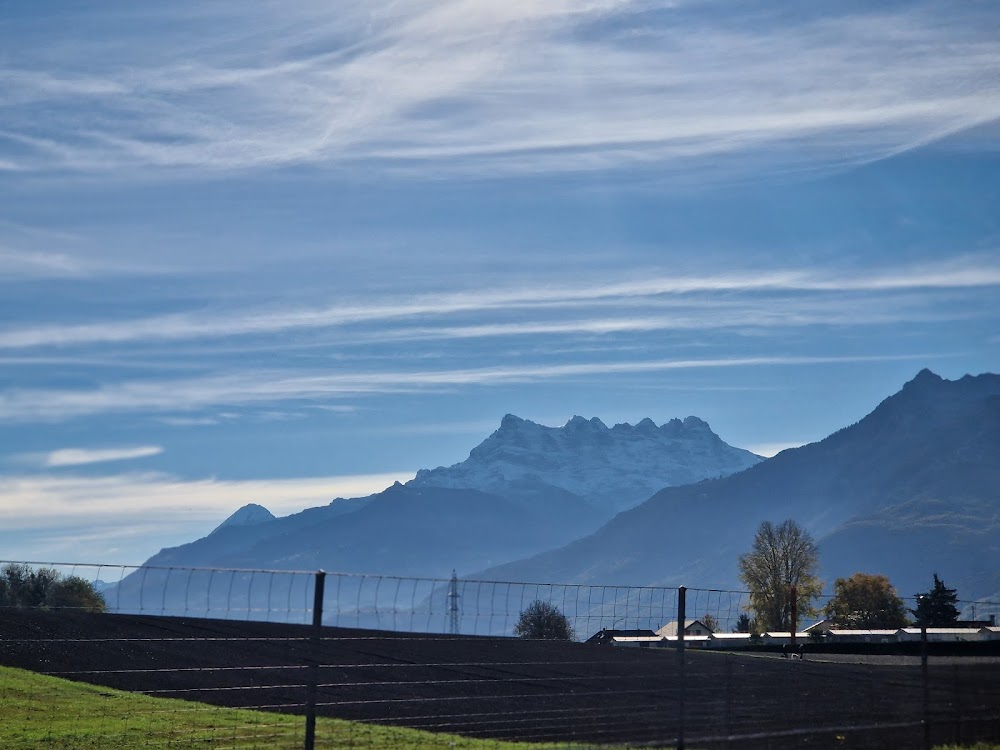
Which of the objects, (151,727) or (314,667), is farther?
(151,727)

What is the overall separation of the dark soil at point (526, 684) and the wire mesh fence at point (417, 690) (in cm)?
6

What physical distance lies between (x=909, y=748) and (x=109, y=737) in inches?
534

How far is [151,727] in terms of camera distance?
77.4 feet

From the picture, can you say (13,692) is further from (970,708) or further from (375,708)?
(970,708)

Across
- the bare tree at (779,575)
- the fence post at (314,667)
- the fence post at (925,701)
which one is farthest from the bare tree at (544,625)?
the fence post at (314,667)

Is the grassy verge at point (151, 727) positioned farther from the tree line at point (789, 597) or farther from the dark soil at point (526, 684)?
the tree line at point (789, 597)

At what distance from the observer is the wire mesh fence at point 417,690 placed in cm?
1697

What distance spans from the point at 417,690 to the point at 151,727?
9.07 metres

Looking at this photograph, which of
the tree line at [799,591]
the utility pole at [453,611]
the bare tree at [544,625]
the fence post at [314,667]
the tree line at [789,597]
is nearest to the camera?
the fence post at [314,667]

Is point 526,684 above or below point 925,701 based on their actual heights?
below

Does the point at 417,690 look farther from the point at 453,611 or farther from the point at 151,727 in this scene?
the point at 151,727

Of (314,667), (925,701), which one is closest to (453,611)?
(925,701)

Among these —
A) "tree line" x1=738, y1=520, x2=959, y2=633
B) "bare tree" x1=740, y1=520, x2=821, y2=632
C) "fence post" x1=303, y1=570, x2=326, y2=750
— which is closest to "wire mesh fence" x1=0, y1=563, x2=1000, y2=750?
"fence post" x1=303, y1=570, x2=326, y2=750

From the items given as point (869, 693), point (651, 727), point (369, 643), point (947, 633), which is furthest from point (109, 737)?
point (947, 633)
